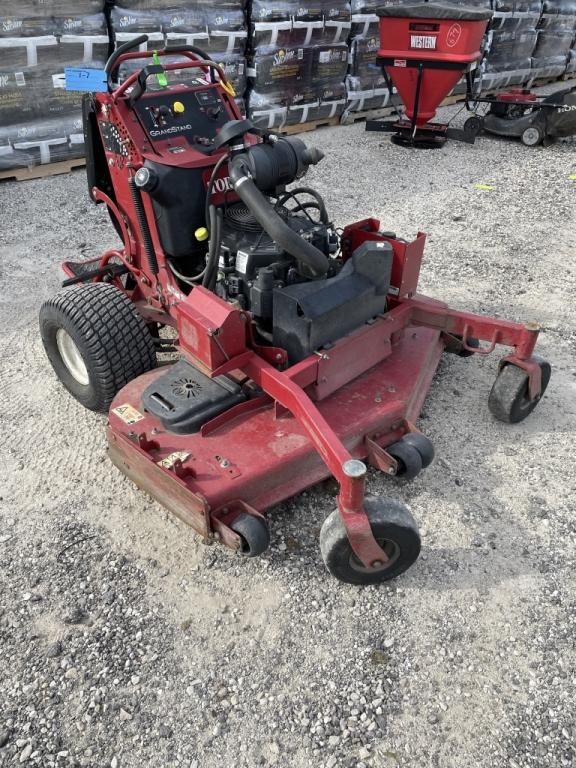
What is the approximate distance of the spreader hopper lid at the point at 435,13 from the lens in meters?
7.53

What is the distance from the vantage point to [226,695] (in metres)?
2.28

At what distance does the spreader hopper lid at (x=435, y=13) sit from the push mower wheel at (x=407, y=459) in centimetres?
658

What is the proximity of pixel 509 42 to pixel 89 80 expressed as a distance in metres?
10.4

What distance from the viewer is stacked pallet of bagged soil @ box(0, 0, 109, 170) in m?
6.16

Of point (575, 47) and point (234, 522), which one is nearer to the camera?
point (234, 522)

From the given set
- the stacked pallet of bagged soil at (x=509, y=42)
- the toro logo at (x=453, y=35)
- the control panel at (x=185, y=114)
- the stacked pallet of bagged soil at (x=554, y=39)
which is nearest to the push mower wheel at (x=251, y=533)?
the control panel at (x=185, y=114)

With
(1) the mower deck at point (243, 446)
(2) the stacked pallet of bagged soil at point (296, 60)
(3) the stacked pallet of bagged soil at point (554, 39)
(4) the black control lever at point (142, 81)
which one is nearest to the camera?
(1) the mower deck at point (243, 446)

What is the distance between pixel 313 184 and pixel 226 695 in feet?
19.2

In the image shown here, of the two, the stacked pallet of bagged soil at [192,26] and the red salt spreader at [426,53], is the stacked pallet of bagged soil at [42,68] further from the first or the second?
the red salt spreader at [426,53]

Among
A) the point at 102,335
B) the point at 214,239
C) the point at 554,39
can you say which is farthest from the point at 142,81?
the point at 554,39

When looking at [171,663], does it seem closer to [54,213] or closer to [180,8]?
[54,213]

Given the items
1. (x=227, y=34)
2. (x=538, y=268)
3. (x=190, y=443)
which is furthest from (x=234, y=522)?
(x=227, y=34)

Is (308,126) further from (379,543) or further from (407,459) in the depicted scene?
(379,543)

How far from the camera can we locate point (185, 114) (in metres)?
3.47
